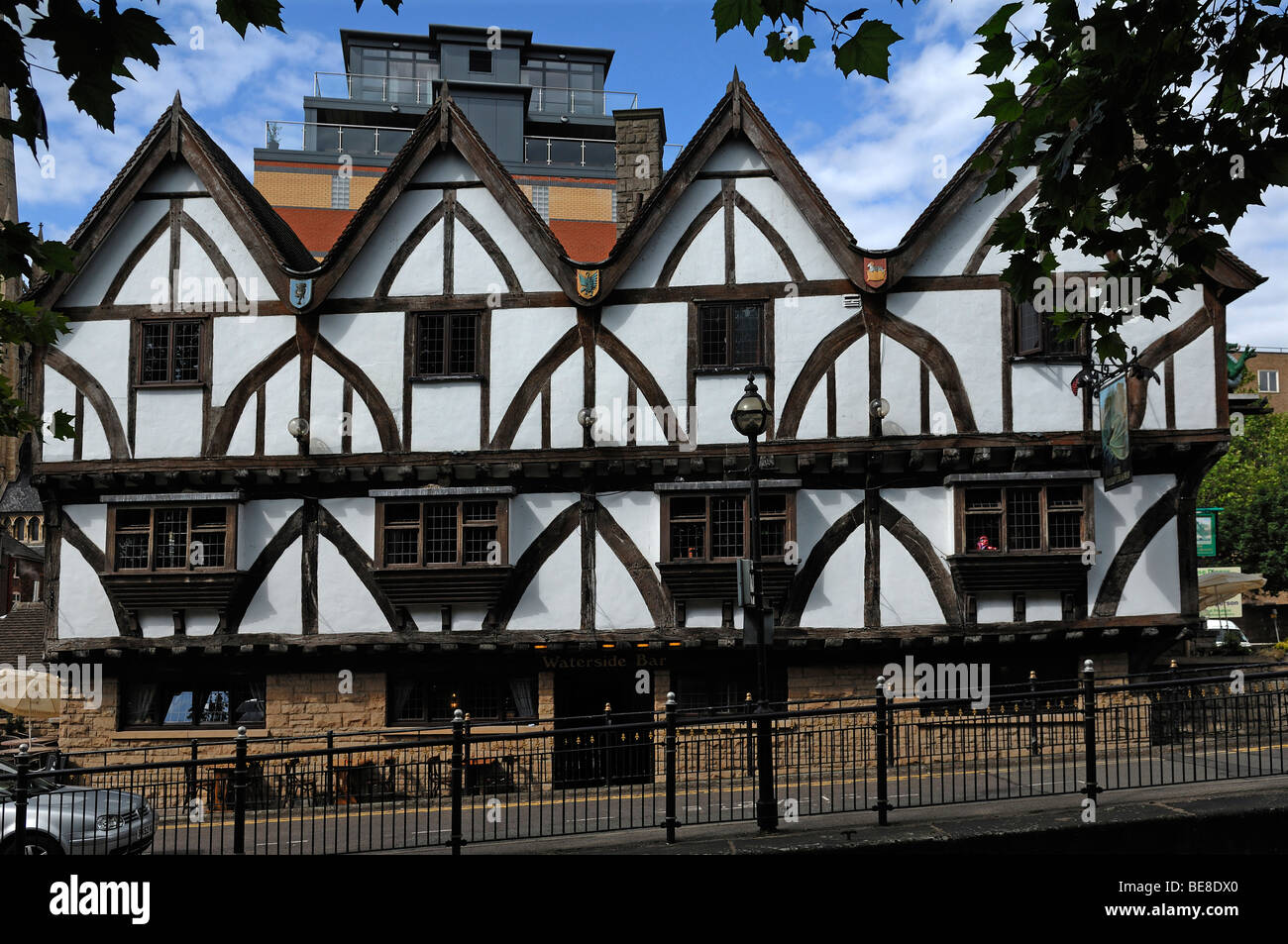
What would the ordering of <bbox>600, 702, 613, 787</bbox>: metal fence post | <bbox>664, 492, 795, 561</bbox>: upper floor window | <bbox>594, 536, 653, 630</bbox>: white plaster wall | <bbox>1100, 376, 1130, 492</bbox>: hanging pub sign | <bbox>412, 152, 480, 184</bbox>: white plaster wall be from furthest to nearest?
<bbox>412, 152, 480, 184</bbox>: white plaster wall → <bbox>594, 536, 653, 630</bbox>: white plaster wall → <bbox>664, 492, 795, 561</bbox>: upper floor window → <bbox>1100, 376, 1130, 492</bbox>: hanging pub sign → <bbox>600, 702, 613, 787</bbox>: metal fence post

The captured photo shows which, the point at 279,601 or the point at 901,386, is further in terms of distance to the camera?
the point at 279,601

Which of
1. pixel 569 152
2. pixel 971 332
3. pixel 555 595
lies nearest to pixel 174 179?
pixel 555 595

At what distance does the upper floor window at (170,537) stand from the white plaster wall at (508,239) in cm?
630

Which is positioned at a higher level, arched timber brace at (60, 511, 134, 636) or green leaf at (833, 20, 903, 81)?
green leaf at (833, 20, 903, 81)

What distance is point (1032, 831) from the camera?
440 inches

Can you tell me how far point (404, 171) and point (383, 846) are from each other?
1143 centimetres

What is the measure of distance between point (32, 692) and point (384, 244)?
9573 millimetres

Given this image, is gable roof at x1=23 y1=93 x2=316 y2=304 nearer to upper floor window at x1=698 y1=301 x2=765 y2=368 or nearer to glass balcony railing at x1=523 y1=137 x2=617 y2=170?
upper floor window at x1=698 y1=301 x2=765 y2=368

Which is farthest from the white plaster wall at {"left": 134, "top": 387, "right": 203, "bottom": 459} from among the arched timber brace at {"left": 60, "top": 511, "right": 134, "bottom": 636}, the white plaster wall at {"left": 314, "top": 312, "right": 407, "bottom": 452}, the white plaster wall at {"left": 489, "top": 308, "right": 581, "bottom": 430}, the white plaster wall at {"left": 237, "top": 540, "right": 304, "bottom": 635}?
the white plaster wall at {"left": 489, "top": 308, "right": 581, "bottom": 430}

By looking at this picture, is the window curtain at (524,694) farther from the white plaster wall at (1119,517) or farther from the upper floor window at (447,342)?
the white plaster wall at (1119,517)

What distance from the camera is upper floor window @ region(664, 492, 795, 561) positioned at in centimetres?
1798

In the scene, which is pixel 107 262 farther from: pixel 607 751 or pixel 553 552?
pixel 607 751

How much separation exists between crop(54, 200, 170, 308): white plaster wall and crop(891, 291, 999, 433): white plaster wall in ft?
42.4
